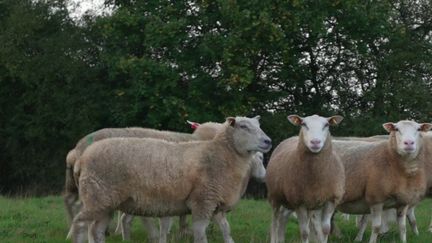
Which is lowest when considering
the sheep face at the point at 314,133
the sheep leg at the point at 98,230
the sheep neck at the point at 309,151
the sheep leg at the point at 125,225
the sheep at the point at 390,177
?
the sheep leg at the point at 125,225

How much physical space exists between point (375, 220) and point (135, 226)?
454 centimetres

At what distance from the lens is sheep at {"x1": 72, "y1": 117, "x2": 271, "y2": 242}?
8875mm

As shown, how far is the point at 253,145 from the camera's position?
9.55 metres

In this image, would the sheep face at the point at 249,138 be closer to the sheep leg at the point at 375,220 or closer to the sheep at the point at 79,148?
the sheep at the point at 79,148

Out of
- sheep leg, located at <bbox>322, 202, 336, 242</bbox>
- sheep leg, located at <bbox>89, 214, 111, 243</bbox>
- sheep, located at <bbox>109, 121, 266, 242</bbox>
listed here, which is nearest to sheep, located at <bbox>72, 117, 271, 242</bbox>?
sheep leg, located at <bbox>89, 214, 111, 243</bbox>

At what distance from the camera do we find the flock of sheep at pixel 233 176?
8.93 meters

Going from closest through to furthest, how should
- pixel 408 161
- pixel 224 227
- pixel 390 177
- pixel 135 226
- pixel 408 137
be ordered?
pixel 224 227 < pixel 408 137 < pixel 408 161 < pixel 390 177 < pixel 135 226

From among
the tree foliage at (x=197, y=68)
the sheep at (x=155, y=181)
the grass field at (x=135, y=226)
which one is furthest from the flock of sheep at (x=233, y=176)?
the tree foliage at (x=197, y=68)

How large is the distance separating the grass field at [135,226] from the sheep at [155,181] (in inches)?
61.0

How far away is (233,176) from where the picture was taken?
939 cm

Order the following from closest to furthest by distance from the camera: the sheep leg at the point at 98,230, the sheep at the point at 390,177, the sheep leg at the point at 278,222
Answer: the sheep leg at the point at 98,230
the sheep at the point at 390,177
the sheep leg at the point at 278,222

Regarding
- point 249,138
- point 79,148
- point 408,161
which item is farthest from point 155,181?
point 408,161

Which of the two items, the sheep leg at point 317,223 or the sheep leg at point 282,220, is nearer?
the sheep leg at point 317,223

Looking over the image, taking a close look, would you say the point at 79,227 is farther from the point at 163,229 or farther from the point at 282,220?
the point at 282,220
